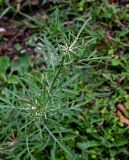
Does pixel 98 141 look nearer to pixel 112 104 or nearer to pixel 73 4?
pixel 112 104

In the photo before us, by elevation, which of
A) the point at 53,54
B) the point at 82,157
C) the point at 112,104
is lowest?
the point at 82,157

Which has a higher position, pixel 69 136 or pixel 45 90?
pixel 45 90

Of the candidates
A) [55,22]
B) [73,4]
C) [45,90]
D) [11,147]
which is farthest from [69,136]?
[73,4]

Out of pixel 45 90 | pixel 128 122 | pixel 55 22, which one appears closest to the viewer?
pixel 55 22

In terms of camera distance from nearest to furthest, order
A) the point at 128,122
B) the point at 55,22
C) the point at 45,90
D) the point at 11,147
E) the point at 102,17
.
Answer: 1. the point at 55,22
2. the point at 45,90
3. the point at 11,147
4. the point at 128,122
5. the point at 102,17

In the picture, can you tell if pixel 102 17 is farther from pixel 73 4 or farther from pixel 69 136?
pixel 69 136

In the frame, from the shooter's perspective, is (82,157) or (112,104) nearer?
(82,157)
